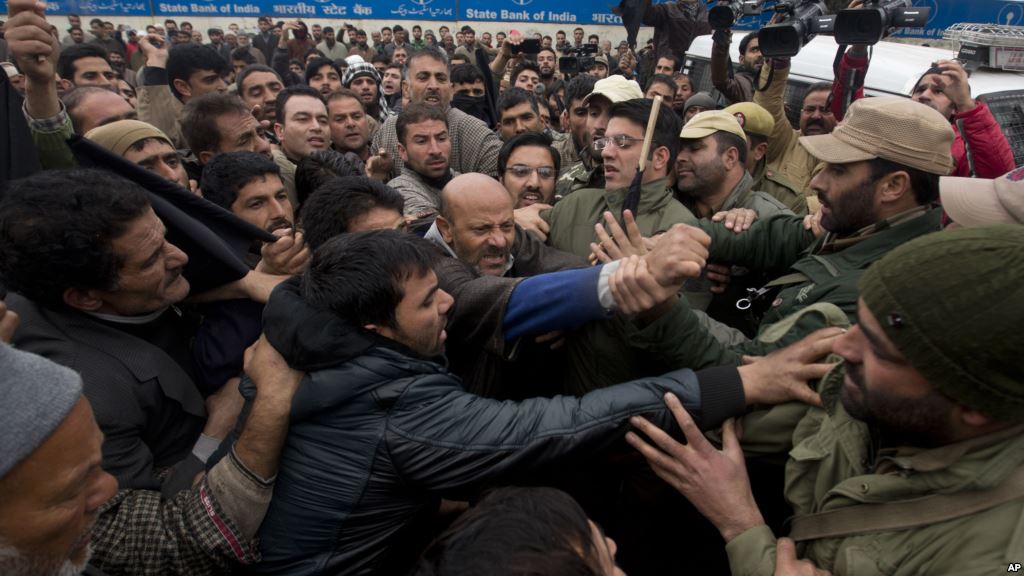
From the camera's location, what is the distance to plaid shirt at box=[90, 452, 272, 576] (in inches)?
59.4

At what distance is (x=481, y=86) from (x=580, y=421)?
5180 mm

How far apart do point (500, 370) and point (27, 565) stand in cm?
145

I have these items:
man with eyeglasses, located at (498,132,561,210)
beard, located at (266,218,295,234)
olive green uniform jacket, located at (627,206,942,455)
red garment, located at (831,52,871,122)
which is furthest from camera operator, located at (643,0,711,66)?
beard, located at (266,218,295,234)

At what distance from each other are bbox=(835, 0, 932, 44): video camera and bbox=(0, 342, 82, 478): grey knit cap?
444cm

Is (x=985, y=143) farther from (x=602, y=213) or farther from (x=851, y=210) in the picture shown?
(x=602, y=213)

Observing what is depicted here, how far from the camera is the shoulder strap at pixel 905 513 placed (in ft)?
3.74

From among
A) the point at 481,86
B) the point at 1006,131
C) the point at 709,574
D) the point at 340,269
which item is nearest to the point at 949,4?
the point at 1006,131

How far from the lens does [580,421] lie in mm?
1544

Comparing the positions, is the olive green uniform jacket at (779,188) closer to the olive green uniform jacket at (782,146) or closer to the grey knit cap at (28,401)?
the olive green uniform jacket at (782,146)

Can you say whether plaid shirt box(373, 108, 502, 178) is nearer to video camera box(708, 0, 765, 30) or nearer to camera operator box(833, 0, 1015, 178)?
video camera box(708, 0, 765, 30)

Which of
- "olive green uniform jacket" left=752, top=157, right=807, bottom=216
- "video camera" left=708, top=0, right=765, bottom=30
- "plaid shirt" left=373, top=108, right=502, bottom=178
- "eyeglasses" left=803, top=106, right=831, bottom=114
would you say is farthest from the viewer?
"video camera" left=708, top=0, right=765, bottom=30

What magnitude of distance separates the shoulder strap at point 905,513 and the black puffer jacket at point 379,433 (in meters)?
0.34

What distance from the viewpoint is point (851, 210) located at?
2.20 m

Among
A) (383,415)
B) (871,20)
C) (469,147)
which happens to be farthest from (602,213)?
(871,20)
